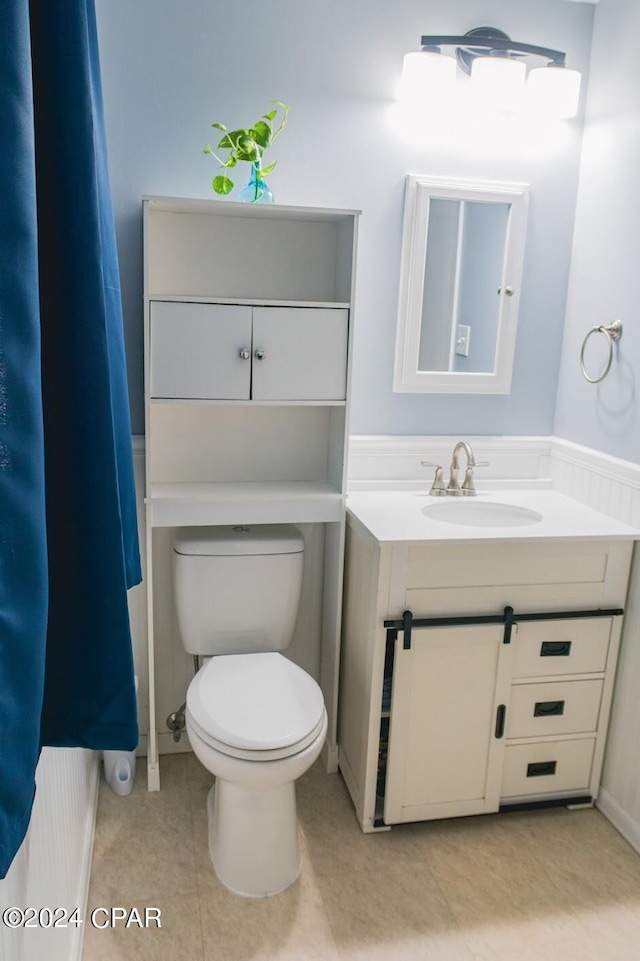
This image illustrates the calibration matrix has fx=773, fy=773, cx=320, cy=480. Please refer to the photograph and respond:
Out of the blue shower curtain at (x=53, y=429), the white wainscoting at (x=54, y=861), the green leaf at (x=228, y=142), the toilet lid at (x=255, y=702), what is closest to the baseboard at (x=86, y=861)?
the white wainscoting at (x=54, y=861)

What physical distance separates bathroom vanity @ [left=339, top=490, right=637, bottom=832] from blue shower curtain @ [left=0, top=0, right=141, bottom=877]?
4.24 feet

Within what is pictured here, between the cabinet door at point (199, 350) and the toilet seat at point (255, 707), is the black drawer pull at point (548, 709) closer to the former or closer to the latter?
the toilet seat at point (255, 707)

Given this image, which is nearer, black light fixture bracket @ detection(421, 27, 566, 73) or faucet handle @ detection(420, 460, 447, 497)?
black light fixture bracket @ detection(421, 27, 566, 73)

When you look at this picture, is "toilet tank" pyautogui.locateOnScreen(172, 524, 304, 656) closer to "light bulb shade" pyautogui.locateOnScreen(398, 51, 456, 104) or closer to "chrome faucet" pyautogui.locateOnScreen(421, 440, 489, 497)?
"chrome faucet" pyautogui.locateOnScreen(421, 440, 489, 497)

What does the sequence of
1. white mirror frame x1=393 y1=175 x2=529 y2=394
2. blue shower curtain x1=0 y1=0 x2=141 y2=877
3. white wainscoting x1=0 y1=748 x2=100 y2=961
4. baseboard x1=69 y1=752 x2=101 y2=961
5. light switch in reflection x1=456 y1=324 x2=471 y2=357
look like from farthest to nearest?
1. light switch in reflection x1=456 y1=324 x2=471 y2=357
2. white mirror frame x1=393 y1=175 x2=529 y2=394
3. baseboard x1=69 y1=752 x2=101 y2=961
4. white wainscoting x1=0 y1=748 x2=100 y2=961
5. blue shower curtain x1=0 y1=0 x2=141 y2=877

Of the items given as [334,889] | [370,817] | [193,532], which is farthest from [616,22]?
[334,889]

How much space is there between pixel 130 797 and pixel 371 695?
0.82 metres

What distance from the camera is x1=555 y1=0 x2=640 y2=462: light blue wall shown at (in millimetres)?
2221

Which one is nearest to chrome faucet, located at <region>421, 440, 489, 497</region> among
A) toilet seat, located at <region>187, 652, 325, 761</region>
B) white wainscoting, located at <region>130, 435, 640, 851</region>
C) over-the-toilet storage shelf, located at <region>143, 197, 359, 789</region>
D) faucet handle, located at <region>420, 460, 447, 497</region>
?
faucet handle, located at <region>420, 460, 447, 497</region>

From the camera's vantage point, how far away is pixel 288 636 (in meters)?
2.37

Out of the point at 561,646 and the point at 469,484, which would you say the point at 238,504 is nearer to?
the point at 469,484

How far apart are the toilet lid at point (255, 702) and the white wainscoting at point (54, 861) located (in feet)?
1.07

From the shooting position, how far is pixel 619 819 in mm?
2223

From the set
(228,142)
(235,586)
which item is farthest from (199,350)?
(235,586)
